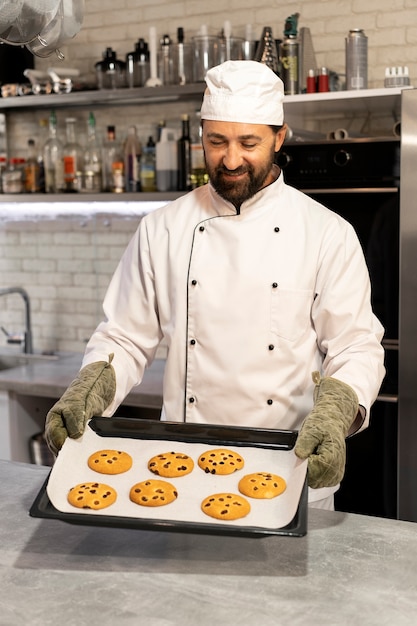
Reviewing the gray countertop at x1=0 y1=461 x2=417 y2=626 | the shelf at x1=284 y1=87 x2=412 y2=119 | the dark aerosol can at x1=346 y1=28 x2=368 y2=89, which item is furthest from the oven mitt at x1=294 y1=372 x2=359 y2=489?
the dark aerosol can at x1=346 y1=28 x2=368 y2=89

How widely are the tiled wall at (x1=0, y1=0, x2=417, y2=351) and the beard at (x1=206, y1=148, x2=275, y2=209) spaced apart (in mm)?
1525

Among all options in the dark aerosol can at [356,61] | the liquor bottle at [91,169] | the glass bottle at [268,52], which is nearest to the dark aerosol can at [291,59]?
the glass bottle at [268,52]

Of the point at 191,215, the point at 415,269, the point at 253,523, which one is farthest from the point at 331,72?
the point at 253,523

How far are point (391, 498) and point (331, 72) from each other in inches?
65.7

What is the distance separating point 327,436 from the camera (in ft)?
5.32

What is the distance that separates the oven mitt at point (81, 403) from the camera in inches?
68.9

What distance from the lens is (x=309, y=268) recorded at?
218 cm

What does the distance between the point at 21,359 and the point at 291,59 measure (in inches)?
82.7

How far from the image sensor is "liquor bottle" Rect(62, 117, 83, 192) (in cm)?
397

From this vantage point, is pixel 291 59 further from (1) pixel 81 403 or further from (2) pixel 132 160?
(1) pixel 81 403

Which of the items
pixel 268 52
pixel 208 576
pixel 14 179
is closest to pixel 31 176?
pixel 14 179

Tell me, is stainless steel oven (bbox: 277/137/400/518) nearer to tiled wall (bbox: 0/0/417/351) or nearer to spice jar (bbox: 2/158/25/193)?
tiled wall (bbox: 0/0/417/351)

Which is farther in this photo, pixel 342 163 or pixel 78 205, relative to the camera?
pixel 78 205

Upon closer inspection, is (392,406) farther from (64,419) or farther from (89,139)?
(89,139)
